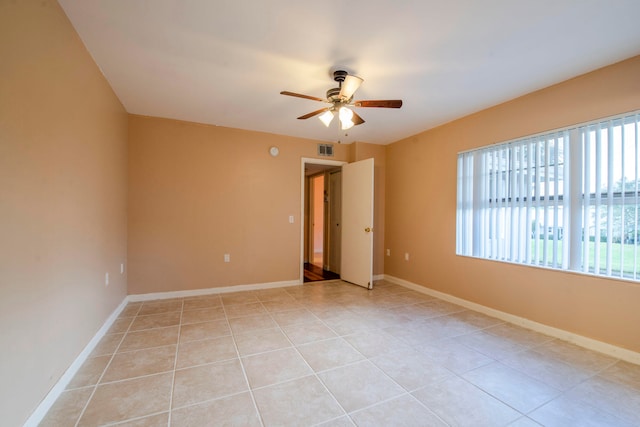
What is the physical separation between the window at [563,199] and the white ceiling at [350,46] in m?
0.63

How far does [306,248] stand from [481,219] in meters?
4.26

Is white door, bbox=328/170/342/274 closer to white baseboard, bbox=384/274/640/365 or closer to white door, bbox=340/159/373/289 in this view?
white door, bbox=340/159/373/289

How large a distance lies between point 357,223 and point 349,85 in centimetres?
261

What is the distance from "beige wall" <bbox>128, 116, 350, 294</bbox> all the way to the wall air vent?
106 millimetres

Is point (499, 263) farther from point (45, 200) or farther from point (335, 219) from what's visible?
point (45, 200)

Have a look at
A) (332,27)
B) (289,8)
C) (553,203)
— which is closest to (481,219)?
(553,203)

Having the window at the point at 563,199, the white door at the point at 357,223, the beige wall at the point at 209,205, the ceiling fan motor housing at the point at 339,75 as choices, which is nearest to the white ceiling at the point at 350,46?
the ceiling fan motor housing at the point at 339,75

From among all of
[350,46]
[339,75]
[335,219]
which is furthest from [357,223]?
[350,46]

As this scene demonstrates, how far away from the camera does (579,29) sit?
188cm

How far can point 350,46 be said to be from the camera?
82.1 inches

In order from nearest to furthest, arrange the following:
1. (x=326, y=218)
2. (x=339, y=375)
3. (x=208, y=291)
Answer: (x=339, y=375), (x=208, y=291), (x=326, y=218)

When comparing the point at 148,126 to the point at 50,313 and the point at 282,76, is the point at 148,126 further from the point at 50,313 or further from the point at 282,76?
the point at 50,313

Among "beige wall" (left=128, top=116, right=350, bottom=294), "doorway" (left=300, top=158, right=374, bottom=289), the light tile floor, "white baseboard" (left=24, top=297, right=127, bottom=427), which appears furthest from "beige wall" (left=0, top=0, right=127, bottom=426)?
"doorway" (left=300, top=158, right=374, bottom=289)

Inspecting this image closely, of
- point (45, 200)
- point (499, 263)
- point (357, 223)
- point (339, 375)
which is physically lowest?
point (339, 375)
